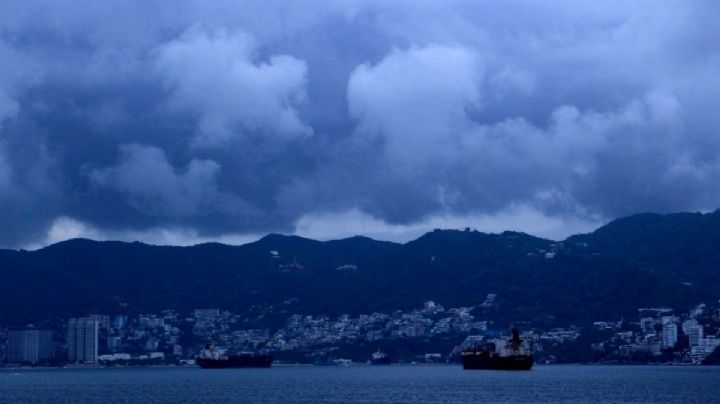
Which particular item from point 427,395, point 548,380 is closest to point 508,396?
point 427,395

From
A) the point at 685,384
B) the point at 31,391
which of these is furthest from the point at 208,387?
the point at 685,384

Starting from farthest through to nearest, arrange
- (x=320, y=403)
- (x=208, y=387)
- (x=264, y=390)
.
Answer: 1. (x=208, y=387)
2. (x=264, y=390)
3. (x=320, y=403)

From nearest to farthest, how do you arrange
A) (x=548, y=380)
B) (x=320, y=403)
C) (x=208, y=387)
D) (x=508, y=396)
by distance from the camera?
(x=320, y=403)
(x=508, y=396)
(x=208, y=387)
(x=548, y=380)

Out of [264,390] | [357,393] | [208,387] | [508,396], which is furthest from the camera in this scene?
[208,387]

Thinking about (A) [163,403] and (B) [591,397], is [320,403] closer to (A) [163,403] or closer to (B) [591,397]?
(A) [163,403]

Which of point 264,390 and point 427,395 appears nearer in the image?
point 427,395

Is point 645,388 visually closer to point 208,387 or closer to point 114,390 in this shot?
point 208,387

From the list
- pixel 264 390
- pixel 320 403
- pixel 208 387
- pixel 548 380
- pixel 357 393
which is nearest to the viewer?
pixel 320 403

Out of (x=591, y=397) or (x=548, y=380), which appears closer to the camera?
(x=591, y=397)
